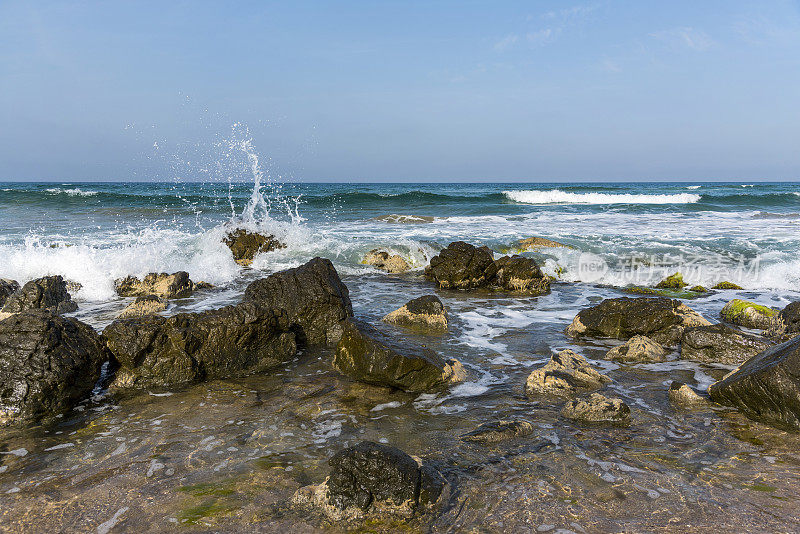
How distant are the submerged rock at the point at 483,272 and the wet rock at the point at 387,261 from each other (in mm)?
1823

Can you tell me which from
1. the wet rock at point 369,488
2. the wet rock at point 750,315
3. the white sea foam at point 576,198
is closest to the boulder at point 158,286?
the wet rock at point 369,488

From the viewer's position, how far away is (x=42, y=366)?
3789 millimetres

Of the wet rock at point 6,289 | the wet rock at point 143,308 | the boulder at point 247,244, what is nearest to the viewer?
the wet rock at point 143,308

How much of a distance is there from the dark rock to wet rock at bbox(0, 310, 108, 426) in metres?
1.88

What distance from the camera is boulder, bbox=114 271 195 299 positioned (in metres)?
7.72

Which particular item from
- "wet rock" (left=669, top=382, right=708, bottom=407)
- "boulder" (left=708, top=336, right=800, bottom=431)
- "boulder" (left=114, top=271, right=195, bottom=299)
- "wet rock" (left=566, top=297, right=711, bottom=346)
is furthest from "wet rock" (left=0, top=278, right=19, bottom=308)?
"boulder" (left=708, top=336, right=800, bottom=431)

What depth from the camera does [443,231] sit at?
17203 millimetres

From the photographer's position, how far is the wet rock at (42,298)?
608 centimetres

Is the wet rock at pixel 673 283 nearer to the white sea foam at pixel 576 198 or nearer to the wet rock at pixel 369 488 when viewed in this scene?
the wet rock at pixel 369 488

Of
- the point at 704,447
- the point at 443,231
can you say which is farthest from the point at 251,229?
the point at 704,447

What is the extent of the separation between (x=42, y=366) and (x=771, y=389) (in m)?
5.19

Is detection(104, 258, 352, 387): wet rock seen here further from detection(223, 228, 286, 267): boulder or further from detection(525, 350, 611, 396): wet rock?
detection(223, 228, 286, 267): boulder

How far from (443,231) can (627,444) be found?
14.1 metres

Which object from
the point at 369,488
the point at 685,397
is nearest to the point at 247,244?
the point at 685,397
